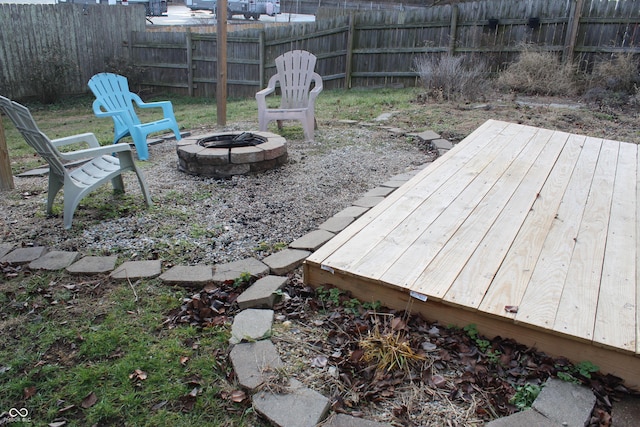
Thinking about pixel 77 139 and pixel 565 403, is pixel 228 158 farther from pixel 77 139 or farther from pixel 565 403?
pixel 565 403

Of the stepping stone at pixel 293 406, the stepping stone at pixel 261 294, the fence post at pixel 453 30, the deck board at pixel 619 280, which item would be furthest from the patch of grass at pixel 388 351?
the fence post at pixel 453 30

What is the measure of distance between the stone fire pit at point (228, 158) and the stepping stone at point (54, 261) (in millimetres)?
1554

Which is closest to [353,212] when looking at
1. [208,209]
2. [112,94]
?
[208,209]

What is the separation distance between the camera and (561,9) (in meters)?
7.77

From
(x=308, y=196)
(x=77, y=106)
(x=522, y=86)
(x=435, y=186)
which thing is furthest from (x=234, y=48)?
(x=435, y=186)

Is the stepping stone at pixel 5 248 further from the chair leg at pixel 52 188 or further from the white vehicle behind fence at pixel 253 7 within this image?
the white vehicle behind fence at pixel 253 7

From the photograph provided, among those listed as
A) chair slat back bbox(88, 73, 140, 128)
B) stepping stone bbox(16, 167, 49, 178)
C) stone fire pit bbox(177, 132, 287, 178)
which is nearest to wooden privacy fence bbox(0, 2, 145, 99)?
chair slat back bbox(88, 73, 140, 128)

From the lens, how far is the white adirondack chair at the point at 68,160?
9.00 ft

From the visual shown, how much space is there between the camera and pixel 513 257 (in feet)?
6.71

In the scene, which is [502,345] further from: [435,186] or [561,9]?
[561,9]

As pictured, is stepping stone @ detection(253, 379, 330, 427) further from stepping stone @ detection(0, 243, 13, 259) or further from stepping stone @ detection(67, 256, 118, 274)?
stepping stone @ detection(0, 243, 13, 259)

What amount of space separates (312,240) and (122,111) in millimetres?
3122

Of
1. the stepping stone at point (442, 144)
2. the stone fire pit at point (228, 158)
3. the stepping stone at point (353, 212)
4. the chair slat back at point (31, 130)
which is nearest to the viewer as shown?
the chair slat back at point (31, 130)

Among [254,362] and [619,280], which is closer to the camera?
[254,362]
